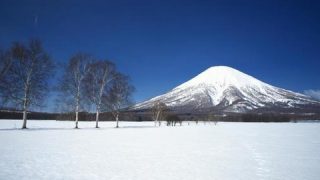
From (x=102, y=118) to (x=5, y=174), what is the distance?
434 feet

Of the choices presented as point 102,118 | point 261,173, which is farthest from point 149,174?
point 102,118

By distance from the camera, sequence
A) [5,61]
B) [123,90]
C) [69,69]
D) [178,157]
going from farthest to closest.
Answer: [123,90] < [69,69] < [5,61] < [178,157]

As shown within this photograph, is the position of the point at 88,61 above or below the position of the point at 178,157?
above

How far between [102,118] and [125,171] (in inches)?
5181

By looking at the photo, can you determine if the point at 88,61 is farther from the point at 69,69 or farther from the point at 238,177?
the point at 238,177

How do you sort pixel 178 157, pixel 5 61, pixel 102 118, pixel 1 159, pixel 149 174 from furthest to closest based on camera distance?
pixel 102 118
pixel 5 61
pixel 178 157
pixel 1 159
pixel 149 174

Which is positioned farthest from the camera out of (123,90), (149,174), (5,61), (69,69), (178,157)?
(123,90)

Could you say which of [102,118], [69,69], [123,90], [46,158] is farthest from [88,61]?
[102,118]

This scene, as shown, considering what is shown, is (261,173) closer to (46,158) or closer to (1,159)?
(46,158)

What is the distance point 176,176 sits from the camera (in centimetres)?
1150

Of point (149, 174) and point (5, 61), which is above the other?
point (5, 61)

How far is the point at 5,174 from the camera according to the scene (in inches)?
430

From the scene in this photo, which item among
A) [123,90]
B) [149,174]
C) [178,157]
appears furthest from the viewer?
[123,90]

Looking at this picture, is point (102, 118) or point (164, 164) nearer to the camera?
point (164, 164)
